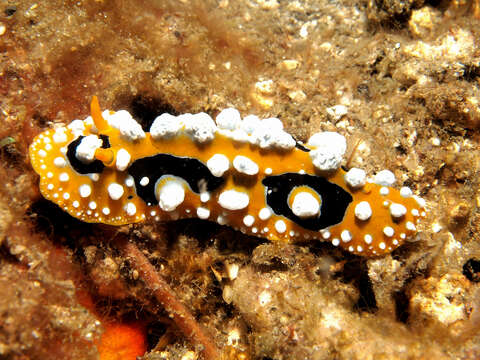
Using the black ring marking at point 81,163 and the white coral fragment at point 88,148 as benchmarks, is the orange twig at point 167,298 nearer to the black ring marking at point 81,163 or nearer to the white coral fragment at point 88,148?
the black ring marking at point 81,163

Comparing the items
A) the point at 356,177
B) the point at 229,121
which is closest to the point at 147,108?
the point at 229,121

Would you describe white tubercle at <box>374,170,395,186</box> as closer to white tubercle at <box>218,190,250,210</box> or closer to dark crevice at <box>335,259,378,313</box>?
dark crevice at <box>335,259,378,313</box>

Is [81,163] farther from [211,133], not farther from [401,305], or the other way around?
[401,305]

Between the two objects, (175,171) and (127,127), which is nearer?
(127,127)

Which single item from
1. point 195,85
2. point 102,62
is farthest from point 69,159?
point 195,85

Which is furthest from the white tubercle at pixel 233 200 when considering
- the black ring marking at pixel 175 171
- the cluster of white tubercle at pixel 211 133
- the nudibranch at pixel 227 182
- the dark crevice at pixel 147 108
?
the dark crevice at pixel 147 108

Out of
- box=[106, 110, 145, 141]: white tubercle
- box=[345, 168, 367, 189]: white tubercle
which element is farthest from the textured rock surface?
box=[106, 110, 145, 141]: white tubercle
